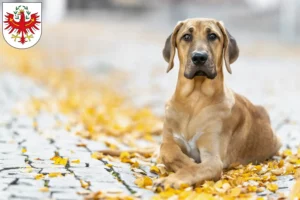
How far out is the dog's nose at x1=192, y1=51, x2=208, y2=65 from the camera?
5527 mm

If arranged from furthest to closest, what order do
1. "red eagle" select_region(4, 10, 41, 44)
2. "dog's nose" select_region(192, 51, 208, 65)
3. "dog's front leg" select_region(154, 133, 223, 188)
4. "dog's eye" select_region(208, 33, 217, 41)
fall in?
"red eagle" select_region(4, 10, 41, 44), "dog's eye" select_region(208, 33, 217, 41), "dog's nose" select_region(192, 51, 208, 65), "dog's front leg" select_region(154, 133, 223, 188)

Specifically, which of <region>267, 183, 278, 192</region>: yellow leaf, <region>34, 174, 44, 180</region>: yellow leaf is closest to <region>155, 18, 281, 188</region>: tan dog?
<region>267, 183, 278, 192</region>: yellow leaf

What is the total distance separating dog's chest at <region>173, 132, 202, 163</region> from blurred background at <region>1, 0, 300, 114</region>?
16.8ft

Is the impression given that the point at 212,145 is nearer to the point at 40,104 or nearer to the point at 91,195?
the point at 91,195

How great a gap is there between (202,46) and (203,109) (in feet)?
2.06

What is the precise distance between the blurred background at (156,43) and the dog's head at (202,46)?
5.04 m

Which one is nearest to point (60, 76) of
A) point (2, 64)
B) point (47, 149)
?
point (2, 64)

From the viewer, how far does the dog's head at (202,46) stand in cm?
559

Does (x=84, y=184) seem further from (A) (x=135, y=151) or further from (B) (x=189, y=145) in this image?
(A) (x=135, y=151)

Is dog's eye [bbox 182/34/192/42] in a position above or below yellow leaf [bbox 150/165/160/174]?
above

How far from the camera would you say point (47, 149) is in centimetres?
674

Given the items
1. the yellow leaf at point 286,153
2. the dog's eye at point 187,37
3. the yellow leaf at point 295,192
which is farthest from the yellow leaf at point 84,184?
the yellow leaf at point 286,153

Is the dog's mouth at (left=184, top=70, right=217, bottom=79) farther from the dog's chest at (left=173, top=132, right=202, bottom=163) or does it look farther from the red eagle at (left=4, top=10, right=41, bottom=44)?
the red eagle at (left=4, top=10, right=41, bottom=44)

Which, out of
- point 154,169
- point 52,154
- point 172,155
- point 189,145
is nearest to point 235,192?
point 172,155
